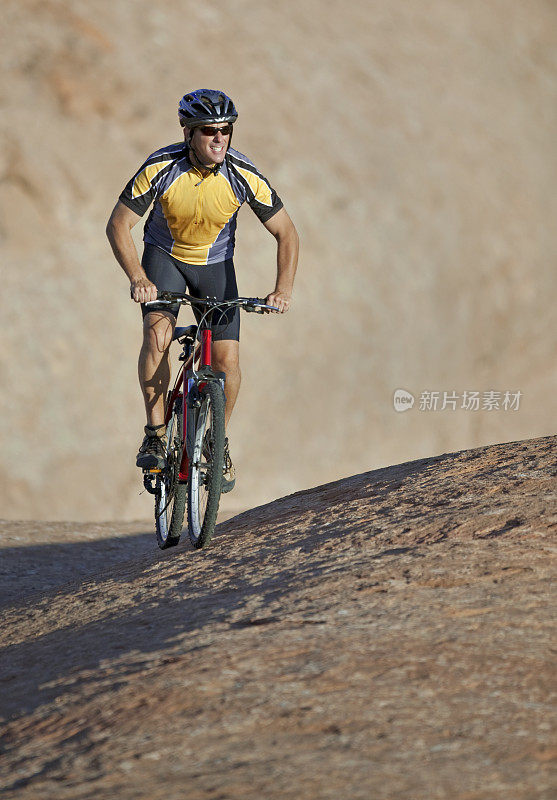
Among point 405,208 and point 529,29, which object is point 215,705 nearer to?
point 405,208

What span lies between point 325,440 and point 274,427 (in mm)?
917

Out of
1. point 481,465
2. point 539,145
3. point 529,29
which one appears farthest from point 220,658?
point 529,29

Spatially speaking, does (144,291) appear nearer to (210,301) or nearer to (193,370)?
(210,301)

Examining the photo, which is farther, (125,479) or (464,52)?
(464,52)

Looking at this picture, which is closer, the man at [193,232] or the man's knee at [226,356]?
the man at [193,232]

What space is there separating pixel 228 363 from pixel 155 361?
0.41 meters

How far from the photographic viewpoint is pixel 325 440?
1467 centimetres

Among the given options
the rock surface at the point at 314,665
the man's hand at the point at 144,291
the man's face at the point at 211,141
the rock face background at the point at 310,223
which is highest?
the rock face background at the point at 310,223

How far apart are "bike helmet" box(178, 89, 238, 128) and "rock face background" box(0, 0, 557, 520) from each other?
8.48 m

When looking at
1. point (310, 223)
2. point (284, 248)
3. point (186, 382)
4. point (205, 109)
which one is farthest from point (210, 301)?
point (310, 223)

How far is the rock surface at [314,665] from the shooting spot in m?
2.50

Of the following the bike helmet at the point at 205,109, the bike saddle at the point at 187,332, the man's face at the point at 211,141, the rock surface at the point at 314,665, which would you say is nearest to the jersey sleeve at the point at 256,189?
the man's face at the point at 211,141

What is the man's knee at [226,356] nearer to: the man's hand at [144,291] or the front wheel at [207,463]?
the front wheel at [207,463]

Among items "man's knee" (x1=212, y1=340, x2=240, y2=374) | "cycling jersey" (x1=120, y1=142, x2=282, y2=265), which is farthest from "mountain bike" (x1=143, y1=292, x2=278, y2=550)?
"cycling jersey" (x1=120, y1=142, x2=282, y2=265)
